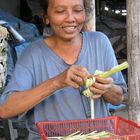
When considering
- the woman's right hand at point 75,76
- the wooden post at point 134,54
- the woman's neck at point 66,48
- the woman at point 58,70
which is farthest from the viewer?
the wooden post at point 134,54

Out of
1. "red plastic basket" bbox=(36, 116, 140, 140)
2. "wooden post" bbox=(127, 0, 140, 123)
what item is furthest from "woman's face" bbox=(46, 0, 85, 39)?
"wooden post" bbox=(127, 0, 140, 123)

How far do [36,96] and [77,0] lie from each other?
2.14 ft

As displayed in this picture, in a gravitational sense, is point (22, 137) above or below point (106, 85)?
below

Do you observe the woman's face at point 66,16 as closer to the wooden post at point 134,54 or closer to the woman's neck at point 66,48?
the woman's neck at point 66,48

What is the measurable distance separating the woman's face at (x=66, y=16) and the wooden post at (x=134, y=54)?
1494 mm

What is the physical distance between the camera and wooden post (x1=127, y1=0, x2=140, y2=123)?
3756 mm

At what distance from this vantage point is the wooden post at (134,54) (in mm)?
3756

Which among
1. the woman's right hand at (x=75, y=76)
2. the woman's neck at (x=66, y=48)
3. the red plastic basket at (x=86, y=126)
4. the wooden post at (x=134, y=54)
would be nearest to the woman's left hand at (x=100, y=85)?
the woman's right hand at (x=75, y=76)

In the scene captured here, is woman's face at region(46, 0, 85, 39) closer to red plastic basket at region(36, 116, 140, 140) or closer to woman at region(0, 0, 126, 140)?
woman at region(0, 0, 126, 140)

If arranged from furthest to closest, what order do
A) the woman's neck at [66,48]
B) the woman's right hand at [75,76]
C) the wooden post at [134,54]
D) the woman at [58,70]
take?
the wooden post at [134,54]
the woman's neck at [66,48]
the woman at [58,70]
the woman's right hand at [75,76]

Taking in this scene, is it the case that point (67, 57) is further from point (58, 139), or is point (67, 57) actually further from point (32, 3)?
point (32, 3)

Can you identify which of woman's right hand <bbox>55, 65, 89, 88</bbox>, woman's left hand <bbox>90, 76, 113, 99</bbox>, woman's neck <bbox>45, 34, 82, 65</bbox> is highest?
woman's neck <bbox>45, 34, 82, 65</bbox>

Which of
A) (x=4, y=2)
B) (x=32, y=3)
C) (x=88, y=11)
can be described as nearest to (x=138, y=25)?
(x=88, y=11)

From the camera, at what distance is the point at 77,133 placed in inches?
84.7
